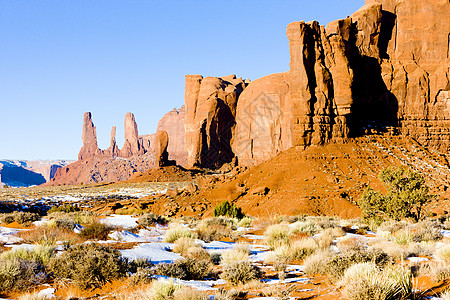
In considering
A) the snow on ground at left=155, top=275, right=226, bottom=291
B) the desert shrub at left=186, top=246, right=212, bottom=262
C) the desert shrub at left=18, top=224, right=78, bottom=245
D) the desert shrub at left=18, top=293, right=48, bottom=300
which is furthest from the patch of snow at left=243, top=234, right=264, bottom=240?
the desert shrub at left=18, top=293, right=48, bottom=300

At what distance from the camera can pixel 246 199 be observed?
3603cm

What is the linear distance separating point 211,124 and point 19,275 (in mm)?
83127

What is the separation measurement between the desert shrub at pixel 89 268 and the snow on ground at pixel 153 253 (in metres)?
1.12

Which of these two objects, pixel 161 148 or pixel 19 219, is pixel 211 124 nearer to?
pixel 161 148

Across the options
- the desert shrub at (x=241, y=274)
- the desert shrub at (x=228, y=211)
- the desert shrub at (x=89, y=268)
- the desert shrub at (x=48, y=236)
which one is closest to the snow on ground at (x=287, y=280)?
the desert shrub at (x=241, y=274)

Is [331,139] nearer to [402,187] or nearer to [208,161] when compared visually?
[402,187]

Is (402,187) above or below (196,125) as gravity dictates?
below

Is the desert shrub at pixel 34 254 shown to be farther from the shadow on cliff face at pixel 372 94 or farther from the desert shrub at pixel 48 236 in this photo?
the shadow on cliff face at pixel 372 94

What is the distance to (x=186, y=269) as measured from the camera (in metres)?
7.84

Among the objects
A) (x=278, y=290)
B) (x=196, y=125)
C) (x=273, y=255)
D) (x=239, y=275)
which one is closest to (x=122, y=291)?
(x=239, y=275)

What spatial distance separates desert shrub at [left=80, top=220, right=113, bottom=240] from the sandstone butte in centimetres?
3013

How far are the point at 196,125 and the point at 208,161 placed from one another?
339 inches

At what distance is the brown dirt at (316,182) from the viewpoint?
106 ft

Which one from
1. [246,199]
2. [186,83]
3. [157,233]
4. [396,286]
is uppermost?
[186,83]
